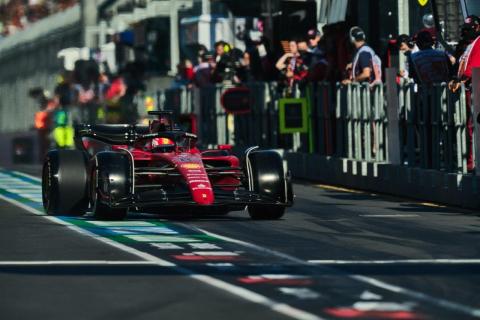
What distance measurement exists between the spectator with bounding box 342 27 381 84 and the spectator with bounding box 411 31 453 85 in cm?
225

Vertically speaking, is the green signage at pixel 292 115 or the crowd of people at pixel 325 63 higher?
the crowd of people at pixel 325 63

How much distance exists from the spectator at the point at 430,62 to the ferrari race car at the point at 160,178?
3.88m

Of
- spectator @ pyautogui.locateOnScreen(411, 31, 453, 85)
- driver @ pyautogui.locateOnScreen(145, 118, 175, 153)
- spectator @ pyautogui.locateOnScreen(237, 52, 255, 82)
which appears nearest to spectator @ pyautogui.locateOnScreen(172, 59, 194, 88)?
spectator @ pyautogui.locateOnScreen(237, 52, 255, 82)

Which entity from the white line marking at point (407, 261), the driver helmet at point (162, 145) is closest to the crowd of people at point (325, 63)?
the driver helmet at point (162, 145)

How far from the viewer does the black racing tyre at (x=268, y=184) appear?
18156 millimetres

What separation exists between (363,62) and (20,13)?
Answer: 214ft

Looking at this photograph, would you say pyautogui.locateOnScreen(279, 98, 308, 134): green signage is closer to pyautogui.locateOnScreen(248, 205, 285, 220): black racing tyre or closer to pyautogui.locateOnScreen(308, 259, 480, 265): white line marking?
pyautogui.locateOnScreen(248, 205, 285, 220): black racing tyre

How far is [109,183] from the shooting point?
57.6 feet

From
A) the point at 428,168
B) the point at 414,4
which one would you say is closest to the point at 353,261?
the point at 428,168

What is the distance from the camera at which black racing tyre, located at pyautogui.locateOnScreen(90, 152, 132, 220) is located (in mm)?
17578

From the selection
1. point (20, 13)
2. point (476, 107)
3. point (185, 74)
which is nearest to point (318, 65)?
point (476, 107)

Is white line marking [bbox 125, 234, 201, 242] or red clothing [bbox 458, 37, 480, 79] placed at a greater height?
red clothing [bbox 458, 37, 480, 79]

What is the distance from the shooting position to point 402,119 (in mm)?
22875

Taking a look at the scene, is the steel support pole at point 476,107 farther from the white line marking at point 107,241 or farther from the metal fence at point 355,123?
the white line marking at point 107,241
